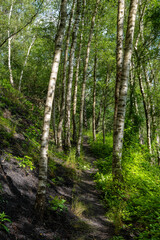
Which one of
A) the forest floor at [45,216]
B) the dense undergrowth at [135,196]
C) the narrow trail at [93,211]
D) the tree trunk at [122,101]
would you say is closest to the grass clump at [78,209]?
the forest floor at [45,216]

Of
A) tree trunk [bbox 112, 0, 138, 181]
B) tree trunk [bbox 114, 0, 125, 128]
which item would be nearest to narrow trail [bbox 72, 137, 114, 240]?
tree trunk [bbox 112, 0, 138, 181]

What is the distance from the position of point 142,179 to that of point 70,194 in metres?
2.29

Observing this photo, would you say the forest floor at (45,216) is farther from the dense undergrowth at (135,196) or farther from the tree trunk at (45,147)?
the dense undergrowth at (135,196)

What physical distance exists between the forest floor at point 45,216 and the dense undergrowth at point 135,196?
391 mm

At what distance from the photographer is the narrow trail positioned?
382 cm

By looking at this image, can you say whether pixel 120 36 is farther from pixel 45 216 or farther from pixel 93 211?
pixel 45 216

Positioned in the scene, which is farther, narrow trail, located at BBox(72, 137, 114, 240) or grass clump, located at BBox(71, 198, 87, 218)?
grass clump, located at BBox(71, 198, 87, 218)

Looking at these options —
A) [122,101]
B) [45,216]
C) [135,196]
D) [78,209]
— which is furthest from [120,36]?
[45,216]

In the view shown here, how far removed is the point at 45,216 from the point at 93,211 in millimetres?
1726

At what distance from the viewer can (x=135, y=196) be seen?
187 inches

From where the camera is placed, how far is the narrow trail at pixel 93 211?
3.82m

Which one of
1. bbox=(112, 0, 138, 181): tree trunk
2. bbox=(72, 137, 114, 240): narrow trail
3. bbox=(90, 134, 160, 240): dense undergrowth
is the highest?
bbox=(112, 0, 138, 181): tree trunk

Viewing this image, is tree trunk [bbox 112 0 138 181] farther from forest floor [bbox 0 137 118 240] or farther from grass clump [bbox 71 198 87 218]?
grass clump [bbox 71 198 87 218]

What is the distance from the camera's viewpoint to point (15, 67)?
20953mm
